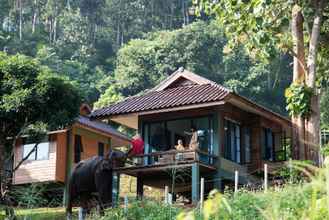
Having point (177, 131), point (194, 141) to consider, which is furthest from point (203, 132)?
point (194, 141)

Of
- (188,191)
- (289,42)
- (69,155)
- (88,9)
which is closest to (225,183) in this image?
(188,191)

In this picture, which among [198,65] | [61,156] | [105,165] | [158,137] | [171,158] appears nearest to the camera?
[105,165]

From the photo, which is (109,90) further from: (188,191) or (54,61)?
(188,191)

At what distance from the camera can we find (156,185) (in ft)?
83.3

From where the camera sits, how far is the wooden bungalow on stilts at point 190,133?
76.7 ft

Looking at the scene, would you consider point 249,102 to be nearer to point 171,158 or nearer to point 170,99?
point 170,99

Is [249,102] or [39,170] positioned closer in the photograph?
[249,102]

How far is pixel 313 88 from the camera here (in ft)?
77.7

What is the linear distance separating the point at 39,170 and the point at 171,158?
889cm

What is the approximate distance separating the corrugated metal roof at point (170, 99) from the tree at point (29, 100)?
232 cm

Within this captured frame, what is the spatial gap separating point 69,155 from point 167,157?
27.0 ft

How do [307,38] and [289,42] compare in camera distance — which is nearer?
[289,42]

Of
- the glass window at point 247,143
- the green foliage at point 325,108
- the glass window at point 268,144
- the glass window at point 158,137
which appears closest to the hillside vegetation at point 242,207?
the glass window at point 158,137

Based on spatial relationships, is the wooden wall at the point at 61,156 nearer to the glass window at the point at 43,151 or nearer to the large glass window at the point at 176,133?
the glass window at the point at 43,151
